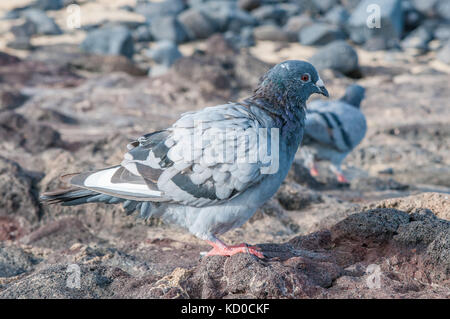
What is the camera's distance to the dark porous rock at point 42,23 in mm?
18234

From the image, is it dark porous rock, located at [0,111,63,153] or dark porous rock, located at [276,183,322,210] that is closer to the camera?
dark porous rock, located at [276,183,322,210]

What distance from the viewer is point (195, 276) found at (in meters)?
3.08

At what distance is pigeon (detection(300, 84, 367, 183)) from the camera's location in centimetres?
724

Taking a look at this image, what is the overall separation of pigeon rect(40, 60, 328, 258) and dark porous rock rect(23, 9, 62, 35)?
15.9 metres

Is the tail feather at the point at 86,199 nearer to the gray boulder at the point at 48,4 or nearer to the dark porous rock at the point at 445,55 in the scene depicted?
the dark porous rock at the point at 445,55

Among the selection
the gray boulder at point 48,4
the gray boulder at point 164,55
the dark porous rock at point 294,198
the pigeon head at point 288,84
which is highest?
the gray boulder at point 48,4

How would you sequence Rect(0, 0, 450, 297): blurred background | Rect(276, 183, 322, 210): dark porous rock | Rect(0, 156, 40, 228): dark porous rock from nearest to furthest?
Rect(0, 0, 450, 297): blurred background < Rect(0, 156, 40, 228): dark porous rock < Rect(276, 183, 322, 210): dark porous rock

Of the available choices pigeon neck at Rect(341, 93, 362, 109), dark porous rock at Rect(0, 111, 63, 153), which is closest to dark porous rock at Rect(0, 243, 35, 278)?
dark porous rock at Rect(0, 111, 63, 153)

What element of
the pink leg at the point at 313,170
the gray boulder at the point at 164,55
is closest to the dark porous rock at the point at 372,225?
the pink leg at the point at 313,170

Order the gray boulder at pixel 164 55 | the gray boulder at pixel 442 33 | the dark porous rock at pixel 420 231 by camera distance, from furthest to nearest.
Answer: the gray boulder at pixel 442 33
the gray boulder at pixel 164 55
the dark porous rock at pixel 420 231

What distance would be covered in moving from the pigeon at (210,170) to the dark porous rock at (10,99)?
24.6 ft

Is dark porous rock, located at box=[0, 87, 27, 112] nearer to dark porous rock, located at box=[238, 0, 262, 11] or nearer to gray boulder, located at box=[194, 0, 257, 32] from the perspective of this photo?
gray boulder, located at box=[194, 0, 257, 32]

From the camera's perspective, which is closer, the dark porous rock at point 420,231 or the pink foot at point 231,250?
the pink foot at point 231,250

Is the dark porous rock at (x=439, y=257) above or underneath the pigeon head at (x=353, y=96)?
underneath
